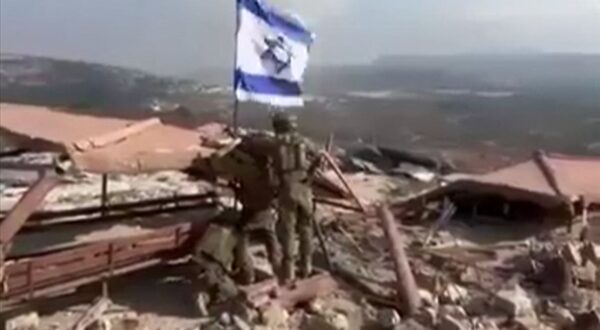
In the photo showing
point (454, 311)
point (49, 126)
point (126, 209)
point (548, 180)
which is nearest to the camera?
point (454, 311)

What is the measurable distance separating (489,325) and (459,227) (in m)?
3.22

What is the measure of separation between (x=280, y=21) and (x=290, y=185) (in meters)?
1.27

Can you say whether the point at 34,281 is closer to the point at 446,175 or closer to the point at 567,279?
the point at 567,279

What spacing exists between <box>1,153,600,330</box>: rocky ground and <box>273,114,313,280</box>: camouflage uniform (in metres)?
0.36

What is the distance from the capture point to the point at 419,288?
7734 millimetres

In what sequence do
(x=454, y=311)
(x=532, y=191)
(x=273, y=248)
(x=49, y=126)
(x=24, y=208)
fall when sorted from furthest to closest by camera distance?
(x=532, y=191) < (x=49, y=126) < (x=273, y=248) < (x=454, y=311) < (x=24, y=208)

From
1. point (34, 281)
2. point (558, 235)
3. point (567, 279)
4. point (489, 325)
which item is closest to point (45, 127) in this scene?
point (34, 281)

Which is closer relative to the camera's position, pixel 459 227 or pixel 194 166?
pixel 194 166

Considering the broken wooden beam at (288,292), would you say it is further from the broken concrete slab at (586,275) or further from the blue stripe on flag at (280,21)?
the broken concrete slab at (586,275)

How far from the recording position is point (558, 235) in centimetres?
965

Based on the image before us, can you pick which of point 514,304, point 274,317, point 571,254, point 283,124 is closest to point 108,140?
point 283,124

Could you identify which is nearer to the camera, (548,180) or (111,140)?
(111,140)

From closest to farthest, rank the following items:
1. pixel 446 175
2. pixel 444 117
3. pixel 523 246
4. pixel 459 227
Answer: pixel 523 246 → pixel 459 227 → pixel 446 175 → pixel 444 117

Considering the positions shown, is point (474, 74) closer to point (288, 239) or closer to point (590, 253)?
point (590, 253)
